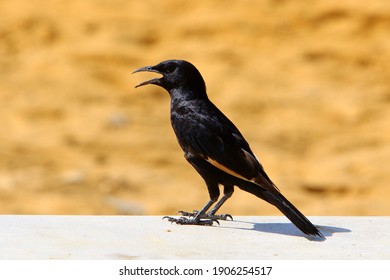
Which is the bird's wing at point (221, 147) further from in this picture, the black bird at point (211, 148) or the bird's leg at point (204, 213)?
the bird's leg at point (204, 213)

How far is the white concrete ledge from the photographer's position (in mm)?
4473

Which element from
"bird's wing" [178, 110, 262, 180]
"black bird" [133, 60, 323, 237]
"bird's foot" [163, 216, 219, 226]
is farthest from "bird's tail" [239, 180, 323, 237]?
"bird's foot" [163, 216, 219, 226]

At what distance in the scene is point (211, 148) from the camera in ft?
17.0

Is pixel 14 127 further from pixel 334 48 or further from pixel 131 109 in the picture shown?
pixel 334 48

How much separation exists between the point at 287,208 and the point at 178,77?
3.51ft

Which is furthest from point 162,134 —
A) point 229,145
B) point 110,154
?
point 229,145

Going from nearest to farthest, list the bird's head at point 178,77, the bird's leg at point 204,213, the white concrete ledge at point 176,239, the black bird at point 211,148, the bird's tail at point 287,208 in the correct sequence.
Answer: the white concrete ledge at point 176,239 < the bird's tail at point 287,208 < the black bird at point 211,148 < the bird's leg at point 204,213 < the bird's head at point 178,77

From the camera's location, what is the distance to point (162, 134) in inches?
535

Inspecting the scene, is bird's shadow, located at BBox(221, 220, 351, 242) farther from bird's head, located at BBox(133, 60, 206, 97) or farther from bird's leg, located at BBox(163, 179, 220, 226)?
bird's head, located at BBox(133, 60, 206, 97)

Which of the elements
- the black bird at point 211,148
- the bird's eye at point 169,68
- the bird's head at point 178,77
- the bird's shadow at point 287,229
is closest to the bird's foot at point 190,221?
the black bird at point 211,148

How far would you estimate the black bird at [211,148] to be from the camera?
513 cm

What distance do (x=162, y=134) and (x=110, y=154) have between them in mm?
912

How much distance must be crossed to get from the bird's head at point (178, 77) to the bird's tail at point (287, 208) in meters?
0.69

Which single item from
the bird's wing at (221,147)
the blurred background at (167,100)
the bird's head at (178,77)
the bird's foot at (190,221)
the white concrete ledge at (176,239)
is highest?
the blurred background at (167,100)
